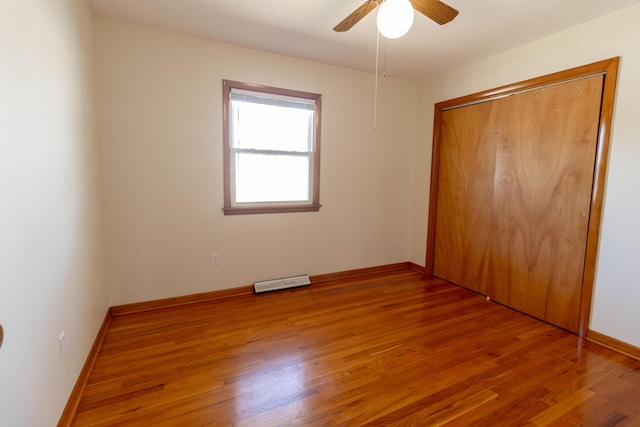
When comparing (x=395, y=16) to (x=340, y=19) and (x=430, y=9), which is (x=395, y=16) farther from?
Answer: (x=340, y=19)

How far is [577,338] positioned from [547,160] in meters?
1.46

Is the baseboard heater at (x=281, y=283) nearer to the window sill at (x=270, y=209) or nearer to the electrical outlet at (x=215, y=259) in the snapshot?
the electrical outlet at (x=215, y=259)

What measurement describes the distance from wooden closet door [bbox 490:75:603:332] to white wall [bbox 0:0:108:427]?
3390mm

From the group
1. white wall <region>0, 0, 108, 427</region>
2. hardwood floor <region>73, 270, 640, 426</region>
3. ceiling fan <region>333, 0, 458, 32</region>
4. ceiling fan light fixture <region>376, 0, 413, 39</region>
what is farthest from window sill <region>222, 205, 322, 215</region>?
ceiling fan light fixture <region>376, 0, 413, 39</region>

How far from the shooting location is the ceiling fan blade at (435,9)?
65.5 inches

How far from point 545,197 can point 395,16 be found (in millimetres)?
2091

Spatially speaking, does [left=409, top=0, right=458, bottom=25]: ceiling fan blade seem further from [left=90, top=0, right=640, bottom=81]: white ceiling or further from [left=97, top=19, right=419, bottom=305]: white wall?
[left=97, top=19, right=419, bottom=305]: white wall

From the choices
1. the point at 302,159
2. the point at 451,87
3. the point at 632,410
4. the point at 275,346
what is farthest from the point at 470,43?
the point at 275,346

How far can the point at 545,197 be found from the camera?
2600mm

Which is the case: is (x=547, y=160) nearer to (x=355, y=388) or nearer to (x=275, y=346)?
(x=355, y=388)

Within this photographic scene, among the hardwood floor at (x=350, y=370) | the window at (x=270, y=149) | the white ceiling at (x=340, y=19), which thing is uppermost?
the white ceiling at (x=340, y=19)

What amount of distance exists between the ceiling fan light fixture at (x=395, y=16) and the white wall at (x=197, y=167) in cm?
165

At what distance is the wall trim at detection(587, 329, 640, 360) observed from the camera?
2107 millimetres

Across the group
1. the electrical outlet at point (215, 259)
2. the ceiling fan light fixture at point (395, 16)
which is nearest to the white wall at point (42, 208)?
the electrical outlet at point (215, 259)
